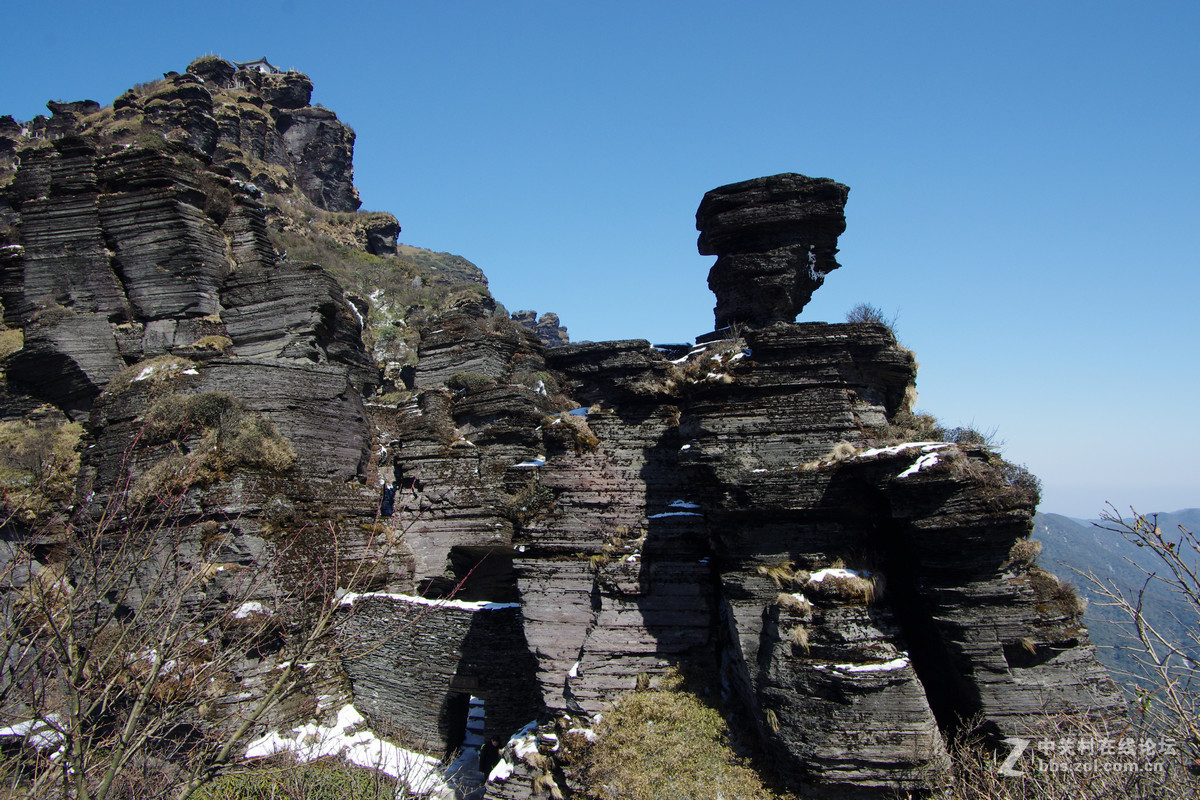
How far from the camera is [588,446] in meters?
13.3

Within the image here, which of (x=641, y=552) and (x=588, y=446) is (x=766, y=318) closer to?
(x=588, y=446)

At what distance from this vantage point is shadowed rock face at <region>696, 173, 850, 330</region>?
43.7 feet

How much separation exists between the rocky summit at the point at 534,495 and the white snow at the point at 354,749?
270 millimetres

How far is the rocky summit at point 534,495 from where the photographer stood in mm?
8258

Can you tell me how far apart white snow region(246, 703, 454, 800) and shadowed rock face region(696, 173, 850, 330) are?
11315mm

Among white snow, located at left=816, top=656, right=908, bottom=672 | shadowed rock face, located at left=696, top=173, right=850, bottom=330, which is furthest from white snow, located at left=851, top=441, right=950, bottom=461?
shadowed rock face, located at left=696, top=173, right=850, bottom=330

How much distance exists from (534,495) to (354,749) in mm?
6538

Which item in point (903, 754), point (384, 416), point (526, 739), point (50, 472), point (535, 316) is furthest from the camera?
point (535, 316)

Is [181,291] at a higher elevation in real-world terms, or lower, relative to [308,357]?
higher

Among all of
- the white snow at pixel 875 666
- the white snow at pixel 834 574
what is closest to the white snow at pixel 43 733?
the white snow at pixel 875 666

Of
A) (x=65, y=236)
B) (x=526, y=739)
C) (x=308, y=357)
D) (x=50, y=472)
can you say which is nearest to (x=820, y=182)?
(x=526, y=739)

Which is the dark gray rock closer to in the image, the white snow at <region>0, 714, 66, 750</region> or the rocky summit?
the rocky summit

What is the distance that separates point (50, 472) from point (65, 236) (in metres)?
7.92

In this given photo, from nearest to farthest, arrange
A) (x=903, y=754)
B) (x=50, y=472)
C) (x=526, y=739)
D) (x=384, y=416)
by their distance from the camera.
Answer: (x=903, y=754)
(x=526, y=739)
(x=50, y=472)
(x=384, y=416)
